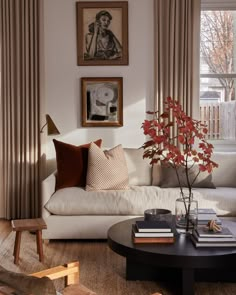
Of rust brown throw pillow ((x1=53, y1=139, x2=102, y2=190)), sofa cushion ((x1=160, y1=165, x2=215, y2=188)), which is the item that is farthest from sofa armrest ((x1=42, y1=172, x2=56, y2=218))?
sofa cushion ((x1=160, y1=165, x2=215, y2=188))

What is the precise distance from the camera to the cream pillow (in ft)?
15.0

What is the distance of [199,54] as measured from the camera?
5.39 metres

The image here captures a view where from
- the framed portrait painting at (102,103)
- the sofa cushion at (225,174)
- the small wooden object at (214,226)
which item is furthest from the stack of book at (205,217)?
the framed portrait painting at (102,103)

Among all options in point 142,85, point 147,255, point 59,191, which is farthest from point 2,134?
point 147,255

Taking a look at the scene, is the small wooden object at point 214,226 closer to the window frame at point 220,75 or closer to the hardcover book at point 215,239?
the hardcover book at point 215,239

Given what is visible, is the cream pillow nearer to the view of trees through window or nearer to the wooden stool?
the wooden stool

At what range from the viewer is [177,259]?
2.84m

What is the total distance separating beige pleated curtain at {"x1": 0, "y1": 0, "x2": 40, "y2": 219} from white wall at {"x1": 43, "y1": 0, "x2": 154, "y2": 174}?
0.16m

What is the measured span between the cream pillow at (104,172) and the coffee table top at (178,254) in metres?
1.45

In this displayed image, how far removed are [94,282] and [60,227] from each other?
1.03 meters

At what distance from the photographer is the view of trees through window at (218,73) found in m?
5.52

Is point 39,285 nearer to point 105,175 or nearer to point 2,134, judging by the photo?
point 105,175

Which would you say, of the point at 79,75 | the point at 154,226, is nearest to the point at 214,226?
the point at 154,226

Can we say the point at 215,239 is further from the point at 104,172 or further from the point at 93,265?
the point at 104,172
